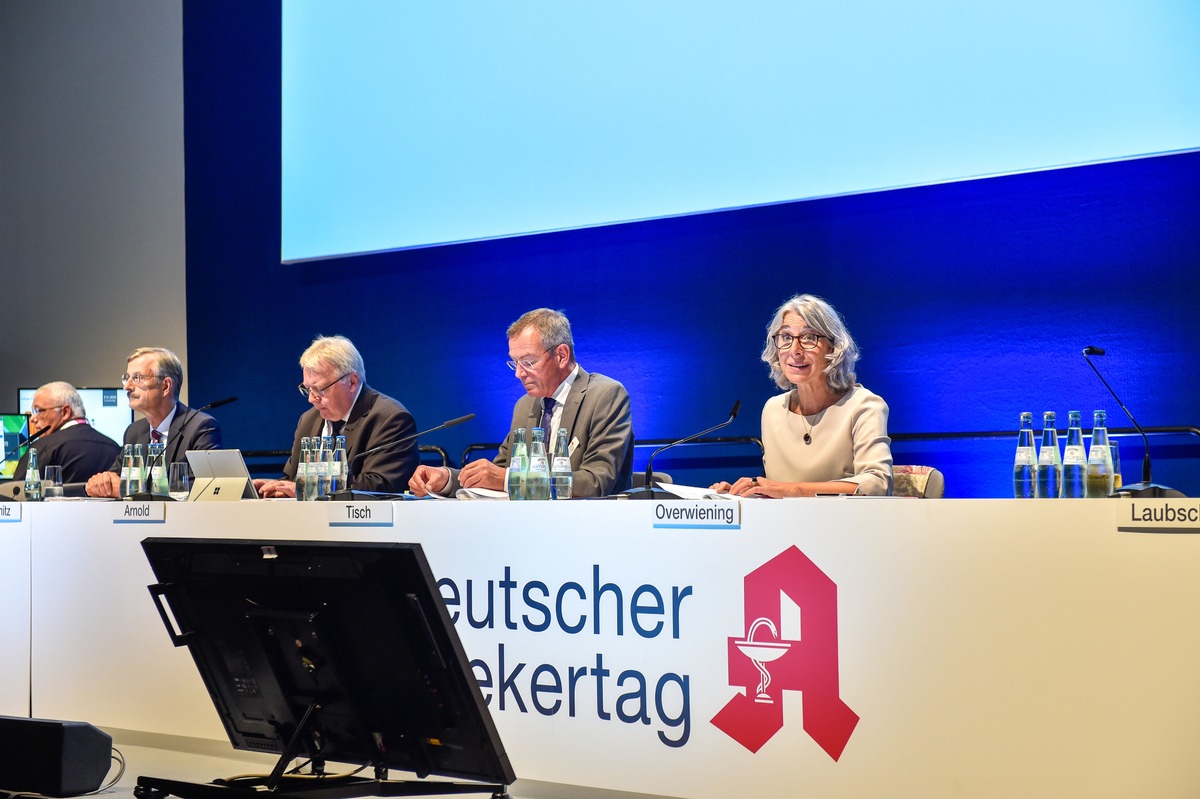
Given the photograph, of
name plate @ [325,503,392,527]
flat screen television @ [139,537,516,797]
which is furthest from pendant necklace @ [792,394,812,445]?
flat screen television @ [139,537,516,797]

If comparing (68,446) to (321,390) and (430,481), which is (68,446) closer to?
(321,390)

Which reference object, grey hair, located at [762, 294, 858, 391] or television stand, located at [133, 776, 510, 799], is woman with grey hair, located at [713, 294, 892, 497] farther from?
television stand, located at [133, 776, 510, 799]

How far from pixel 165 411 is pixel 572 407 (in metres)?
1.83

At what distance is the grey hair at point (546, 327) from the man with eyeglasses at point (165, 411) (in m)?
1.41

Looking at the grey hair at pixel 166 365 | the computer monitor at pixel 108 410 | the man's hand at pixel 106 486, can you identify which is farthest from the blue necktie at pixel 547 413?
the computer monitor at pixel 108 410

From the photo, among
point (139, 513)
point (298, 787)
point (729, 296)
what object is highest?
point (729, 296)

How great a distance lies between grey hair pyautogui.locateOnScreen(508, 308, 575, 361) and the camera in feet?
11.7

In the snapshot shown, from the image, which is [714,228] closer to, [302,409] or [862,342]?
[862,342]

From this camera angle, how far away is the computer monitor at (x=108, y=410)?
6176 millimetres

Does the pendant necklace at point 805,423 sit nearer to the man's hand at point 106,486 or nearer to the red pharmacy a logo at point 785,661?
the red pharmacy a logo at point 785,661

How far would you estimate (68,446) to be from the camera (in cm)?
449

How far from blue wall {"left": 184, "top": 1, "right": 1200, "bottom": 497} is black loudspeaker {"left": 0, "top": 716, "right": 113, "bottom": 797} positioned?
10.3 ft

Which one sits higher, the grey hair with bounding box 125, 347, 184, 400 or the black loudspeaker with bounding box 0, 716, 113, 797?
the grey hair with bounding box 125, 347, 184, 400

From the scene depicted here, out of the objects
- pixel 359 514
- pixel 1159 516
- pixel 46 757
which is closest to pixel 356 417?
pixel 359 514
